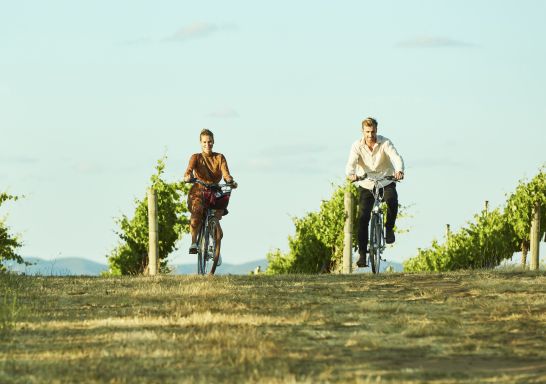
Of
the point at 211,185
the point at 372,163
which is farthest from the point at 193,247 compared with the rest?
the point at 372,163

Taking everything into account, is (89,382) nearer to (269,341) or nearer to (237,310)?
(269,341)

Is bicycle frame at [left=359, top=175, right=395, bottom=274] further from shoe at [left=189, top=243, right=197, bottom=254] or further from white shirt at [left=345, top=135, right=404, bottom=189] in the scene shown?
shoe at [left=189, top=243, right=197, bottom=254]

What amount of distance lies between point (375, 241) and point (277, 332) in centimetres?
805

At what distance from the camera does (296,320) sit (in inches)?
442

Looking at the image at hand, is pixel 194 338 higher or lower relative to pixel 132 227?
lower

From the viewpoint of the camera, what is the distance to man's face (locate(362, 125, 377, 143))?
57.1 ft

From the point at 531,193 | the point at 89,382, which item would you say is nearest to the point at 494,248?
the point at 531,193

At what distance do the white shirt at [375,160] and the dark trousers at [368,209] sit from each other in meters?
0.16

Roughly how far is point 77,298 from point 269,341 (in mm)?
5205

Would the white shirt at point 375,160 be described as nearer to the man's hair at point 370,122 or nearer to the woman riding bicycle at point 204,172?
the man's hair at point 370,122

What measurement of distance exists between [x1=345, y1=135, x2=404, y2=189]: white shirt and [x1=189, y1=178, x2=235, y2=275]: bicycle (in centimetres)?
203

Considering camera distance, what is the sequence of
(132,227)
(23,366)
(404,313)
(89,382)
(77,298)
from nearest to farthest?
(89,382) < (23,366) < (404,313) < (77,298) < (132,227)

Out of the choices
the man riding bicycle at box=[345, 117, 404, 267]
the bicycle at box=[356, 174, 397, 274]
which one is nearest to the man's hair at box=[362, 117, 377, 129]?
the man riding bicycle at box=[345, 117, 404, 267]

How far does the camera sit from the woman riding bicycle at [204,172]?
17.3 meters
